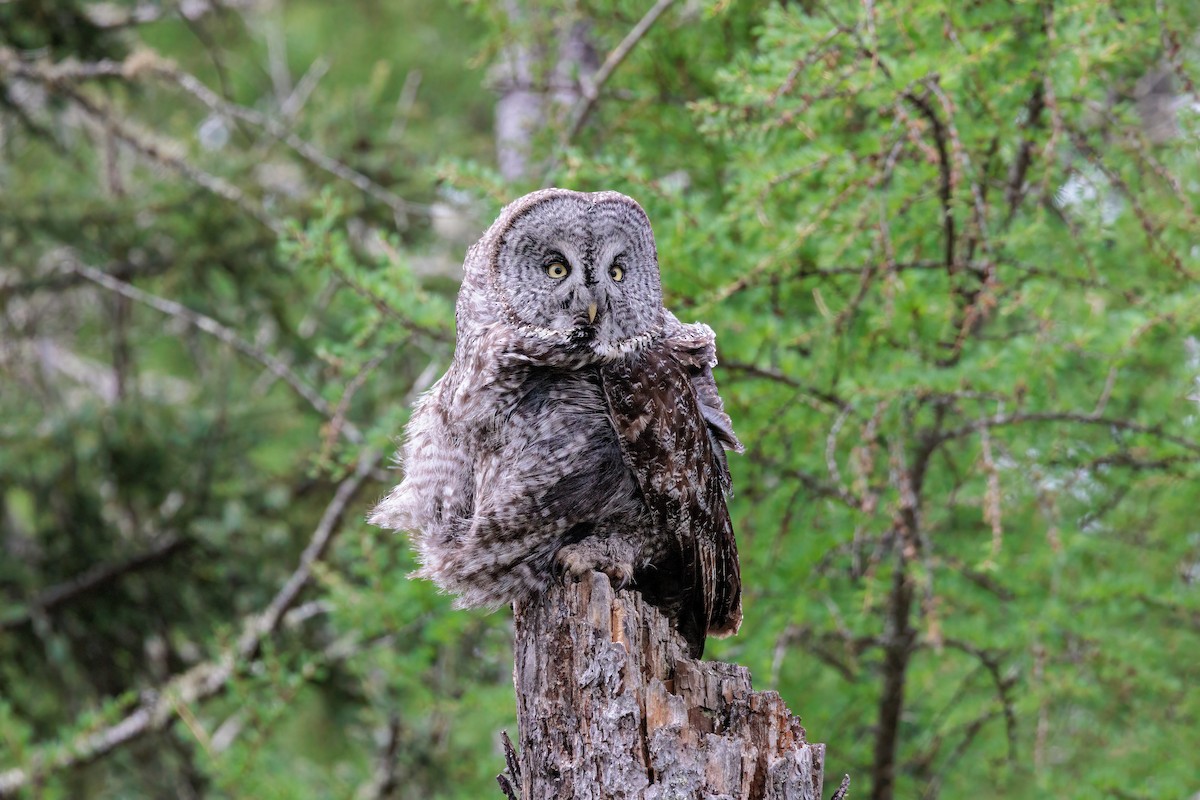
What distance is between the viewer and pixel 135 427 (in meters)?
6.81

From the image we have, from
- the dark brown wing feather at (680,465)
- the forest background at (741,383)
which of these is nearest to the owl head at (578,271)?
the dark brown wing feather at (680,465)

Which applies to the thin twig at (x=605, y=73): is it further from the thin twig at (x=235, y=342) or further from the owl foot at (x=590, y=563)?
the owl foot at (x=590, y=563)

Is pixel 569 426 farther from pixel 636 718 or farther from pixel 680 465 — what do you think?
pixel 636 718

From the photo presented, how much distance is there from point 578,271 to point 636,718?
1249 millimetres

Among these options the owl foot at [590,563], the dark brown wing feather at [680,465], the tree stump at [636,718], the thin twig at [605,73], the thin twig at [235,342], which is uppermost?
the thin twig at [605,73]

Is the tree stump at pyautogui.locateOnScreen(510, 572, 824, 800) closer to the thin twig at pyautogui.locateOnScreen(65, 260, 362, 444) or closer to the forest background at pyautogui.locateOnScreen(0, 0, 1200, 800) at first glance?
the forest background at pyautogui.locateOnScreen(0, 0, 1200, 800)

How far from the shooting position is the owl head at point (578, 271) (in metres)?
3.36

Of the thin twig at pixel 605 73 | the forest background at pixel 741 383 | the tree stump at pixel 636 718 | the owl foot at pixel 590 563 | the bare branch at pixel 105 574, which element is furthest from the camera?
the bare branch at pixel 105 574

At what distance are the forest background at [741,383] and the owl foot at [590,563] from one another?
50.2 inches

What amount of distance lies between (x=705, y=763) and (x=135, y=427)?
4.99m

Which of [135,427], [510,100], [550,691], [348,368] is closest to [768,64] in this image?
[348,368]

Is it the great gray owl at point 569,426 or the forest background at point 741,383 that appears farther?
the forest background at point 741,383

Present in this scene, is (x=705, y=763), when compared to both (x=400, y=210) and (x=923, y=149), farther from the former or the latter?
(x=400, y=210)

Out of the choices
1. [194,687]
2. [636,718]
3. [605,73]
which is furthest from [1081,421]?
[194,687]
